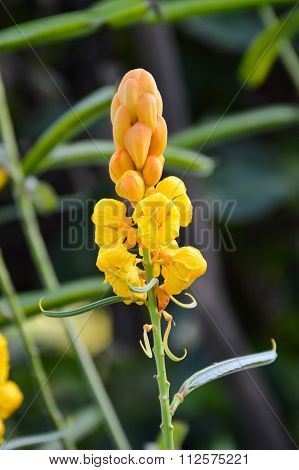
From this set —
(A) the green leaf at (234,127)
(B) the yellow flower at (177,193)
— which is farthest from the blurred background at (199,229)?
(B) the yellow flower at (177,193)

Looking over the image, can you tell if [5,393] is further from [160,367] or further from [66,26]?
[66,26]

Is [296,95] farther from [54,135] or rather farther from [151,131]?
[151,131]

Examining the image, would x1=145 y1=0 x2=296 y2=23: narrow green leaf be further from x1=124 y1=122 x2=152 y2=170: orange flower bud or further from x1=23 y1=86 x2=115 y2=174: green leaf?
x1=124 y1=122 x2=152 y2=170: orange flower bud

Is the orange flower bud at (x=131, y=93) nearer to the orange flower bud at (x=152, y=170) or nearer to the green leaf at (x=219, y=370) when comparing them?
the orange flower bud at (x=152, y=170)

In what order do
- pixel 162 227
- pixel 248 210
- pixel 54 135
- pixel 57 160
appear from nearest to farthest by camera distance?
pixel 162 227, pixel 54 135, pixel 57 160, pixel 248 210

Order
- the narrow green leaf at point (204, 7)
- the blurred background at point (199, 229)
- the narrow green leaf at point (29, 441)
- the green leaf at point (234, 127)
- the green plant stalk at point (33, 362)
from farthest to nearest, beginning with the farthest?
the blurred background at point (199, 229)
the green leaf at point (234, 127)
the narrow green leaf at point (204, 7)
the green plant stalk at point (33, 362)
the narrow green leaf at point (29, 441)

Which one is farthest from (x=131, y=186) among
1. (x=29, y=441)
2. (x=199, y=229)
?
(x=199, y=229)
